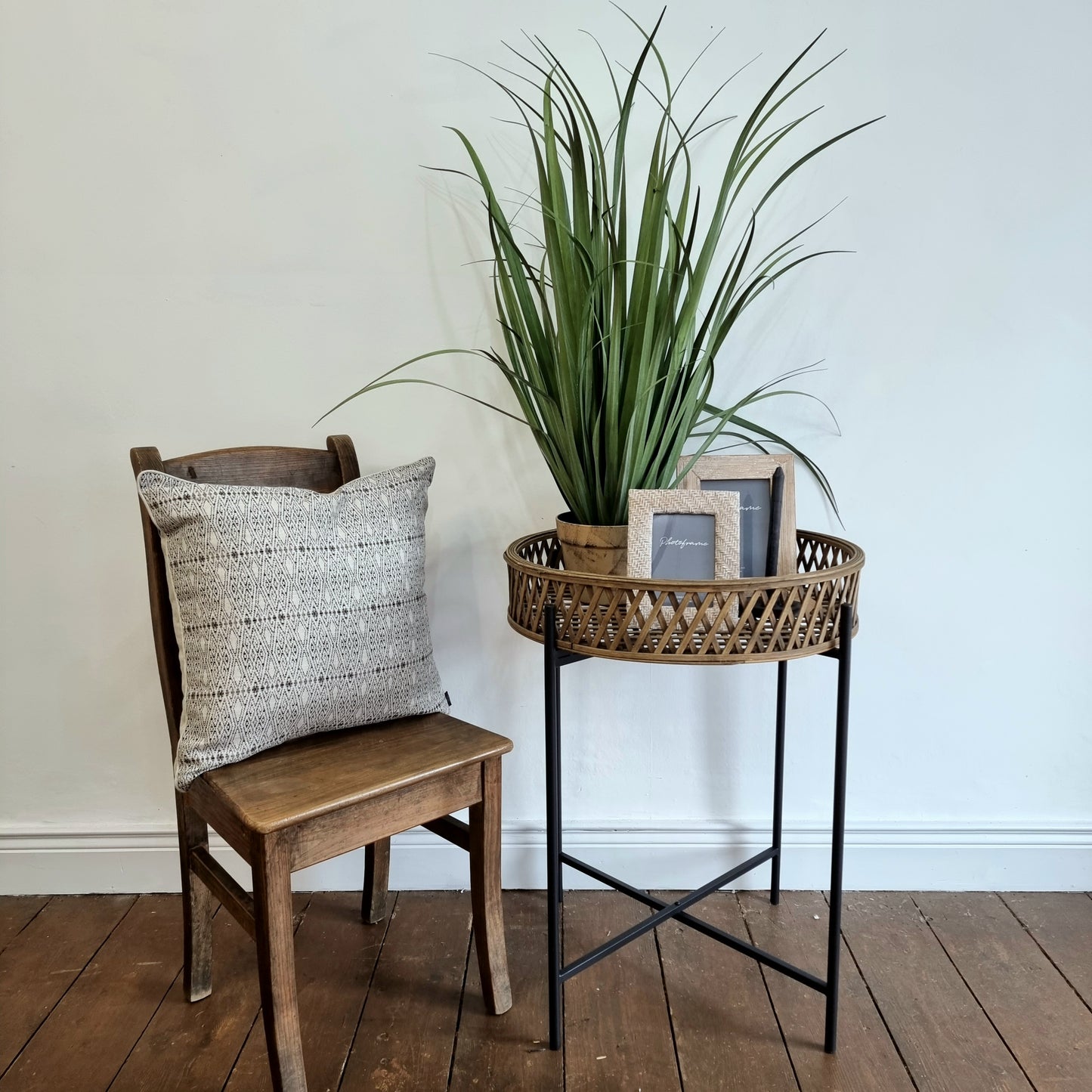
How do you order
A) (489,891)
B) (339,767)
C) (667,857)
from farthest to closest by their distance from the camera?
1. (667,857)
2. (489,891)
3. (339,767)

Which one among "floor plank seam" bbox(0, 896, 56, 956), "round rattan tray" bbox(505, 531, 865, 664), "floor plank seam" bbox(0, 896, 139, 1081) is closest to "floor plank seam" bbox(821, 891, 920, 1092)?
"round rattan tray" bbox(505, 531, 865, 664)

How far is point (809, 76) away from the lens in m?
1.49

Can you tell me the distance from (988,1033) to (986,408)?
Result: 3.54 feet

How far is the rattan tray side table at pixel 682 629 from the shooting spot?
1.15 metres

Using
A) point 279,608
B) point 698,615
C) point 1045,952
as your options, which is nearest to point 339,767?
point 279,608

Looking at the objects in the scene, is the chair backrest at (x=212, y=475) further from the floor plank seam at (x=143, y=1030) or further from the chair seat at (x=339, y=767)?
the floor plank seam at (x=143, y=1030)

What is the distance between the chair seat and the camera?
1.14 meters

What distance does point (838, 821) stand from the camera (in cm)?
129

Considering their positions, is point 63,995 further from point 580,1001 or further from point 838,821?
point 838,821

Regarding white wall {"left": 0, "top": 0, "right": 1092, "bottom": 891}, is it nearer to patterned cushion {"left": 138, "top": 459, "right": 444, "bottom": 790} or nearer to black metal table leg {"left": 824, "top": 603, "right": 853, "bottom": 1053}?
patterned cushion {"left": 138, "top": 459, "right": 444, "bottom": 790}

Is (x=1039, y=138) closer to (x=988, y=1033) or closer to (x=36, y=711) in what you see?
(x=988, y=1033)

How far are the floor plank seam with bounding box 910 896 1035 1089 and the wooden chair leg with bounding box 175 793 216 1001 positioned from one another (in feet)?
4.24

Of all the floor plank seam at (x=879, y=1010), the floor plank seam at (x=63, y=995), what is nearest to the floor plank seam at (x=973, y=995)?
the floor plank seam at (x=879, y=1010)

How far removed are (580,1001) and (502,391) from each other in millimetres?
1093
